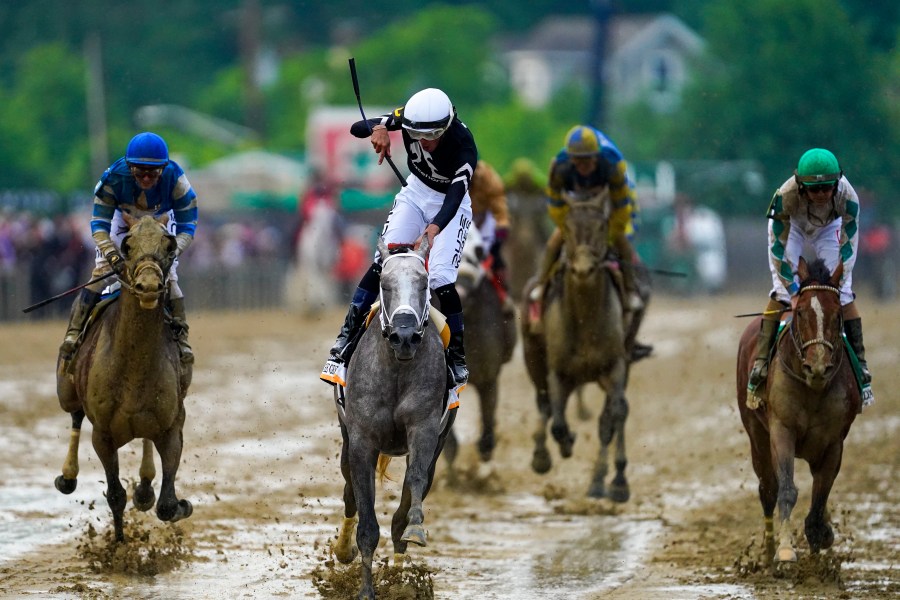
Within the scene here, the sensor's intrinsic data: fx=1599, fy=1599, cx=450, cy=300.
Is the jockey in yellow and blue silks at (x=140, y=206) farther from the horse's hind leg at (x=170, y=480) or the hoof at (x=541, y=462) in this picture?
the hoof at (x=541, y=462)

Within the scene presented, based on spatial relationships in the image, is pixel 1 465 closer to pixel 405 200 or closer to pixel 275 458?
pixel 275 458

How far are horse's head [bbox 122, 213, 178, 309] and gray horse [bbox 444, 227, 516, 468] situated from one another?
4.28 metres

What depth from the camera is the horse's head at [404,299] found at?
Result: 856cm

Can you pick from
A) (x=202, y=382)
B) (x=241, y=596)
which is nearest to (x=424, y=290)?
(x=241, y=596)

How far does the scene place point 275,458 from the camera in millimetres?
15188

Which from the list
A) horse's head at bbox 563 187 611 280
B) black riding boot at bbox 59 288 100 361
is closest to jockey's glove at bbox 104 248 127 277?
black riding boot at bbox 59 288 100 361

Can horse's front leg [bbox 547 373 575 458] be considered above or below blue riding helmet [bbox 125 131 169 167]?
below

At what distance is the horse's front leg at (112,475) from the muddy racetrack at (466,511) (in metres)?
0.18

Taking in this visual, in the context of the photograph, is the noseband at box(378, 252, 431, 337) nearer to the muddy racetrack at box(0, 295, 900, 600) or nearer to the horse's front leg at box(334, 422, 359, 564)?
the horse's front leg at box(334, 422, 359, 564)

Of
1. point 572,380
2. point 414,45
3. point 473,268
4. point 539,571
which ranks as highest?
point 414,45

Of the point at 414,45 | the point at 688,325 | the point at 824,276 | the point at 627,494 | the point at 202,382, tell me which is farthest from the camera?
the point at 414,45

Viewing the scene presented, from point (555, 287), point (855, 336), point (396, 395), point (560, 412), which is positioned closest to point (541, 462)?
point (560, 412)

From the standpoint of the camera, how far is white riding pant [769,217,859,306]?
10.1 meters

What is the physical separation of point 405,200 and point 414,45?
2538 inches
